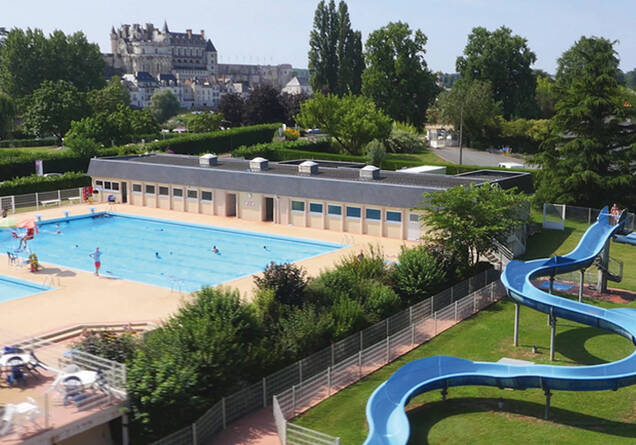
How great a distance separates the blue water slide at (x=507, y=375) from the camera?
16047mm

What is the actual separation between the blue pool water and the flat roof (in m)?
3.52

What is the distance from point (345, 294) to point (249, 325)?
482 cm

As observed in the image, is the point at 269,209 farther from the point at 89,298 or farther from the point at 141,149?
the point at 141,149

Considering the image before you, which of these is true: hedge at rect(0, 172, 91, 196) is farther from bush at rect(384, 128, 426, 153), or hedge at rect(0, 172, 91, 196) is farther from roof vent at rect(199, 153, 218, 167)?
bush at rect(384, 128, 426, 153)

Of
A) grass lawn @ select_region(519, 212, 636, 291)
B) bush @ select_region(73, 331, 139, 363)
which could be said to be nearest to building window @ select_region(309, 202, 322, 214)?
grass lawn @ select_region(519, 212, 636, 291)

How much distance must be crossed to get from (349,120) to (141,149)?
66.8 feet

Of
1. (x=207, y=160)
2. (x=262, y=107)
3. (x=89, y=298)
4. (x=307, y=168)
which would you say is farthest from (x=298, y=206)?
(x=262, y=107)

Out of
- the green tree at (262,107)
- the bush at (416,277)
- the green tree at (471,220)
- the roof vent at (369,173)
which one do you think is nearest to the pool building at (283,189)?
the roof vent at (369,173)

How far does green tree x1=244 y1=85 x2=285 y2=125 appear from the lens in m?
96.2

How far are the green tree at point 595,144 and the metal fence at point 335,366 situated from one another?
18.3 meters

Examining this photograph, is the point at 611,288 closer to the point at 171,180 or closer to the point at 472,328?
the point at 472,328

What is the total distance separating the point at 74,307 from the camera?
25.2 m

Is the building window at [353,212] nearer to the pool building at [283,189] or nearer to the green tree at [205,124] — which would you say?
the pool building at [283,189]

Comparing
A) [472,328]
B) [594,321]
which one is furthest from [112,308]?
[594,321]
